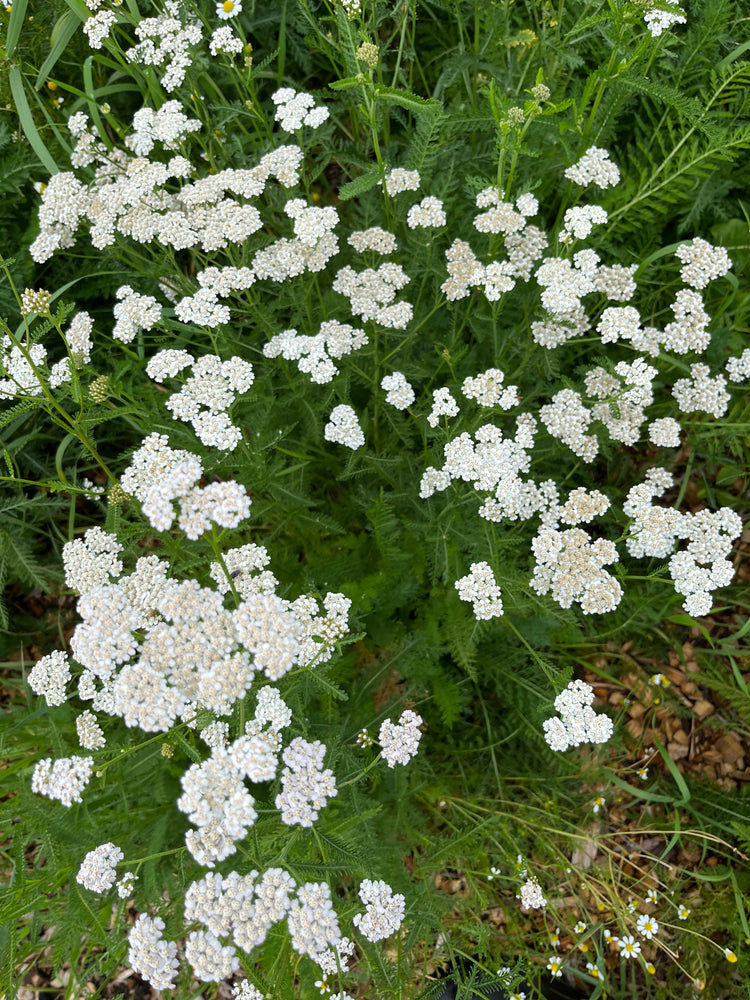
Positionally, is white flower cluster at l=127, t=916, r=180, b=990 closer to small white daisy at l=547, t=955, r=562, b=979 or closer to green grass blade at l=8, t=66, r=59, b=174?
small white daisy at l=547, t=955, r=562, b=979

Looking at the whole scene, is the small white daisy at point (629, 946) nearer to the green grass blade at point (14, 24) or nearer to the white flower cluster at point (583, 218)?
the white flower cluster at point (583, 218)

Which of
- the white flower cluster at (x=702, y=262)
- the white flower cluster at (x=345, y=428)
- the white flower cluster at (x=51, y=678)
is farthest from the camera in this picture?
the white flower cluster at (x=702, y=262)

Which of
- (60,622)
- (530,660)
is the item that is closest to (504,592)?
(530,660)

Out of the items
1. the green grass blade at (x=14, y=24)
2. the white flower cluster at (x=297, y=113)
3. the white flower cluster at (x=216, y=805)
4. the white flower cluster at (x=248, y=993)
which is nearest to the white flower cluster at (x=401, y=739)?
the white flower cluster at (x=216, y=805)

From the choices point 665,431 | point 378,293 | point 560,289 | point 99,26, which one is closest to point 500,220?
point 560,289

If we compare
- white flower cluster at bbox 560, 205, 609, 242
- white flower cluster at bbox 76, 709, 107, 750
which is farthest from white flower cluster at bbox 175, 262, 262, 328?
white flower cluster at bbox 76, 709, 107, 750

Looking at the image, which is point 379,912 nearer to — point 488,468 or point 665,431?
point 488,468
